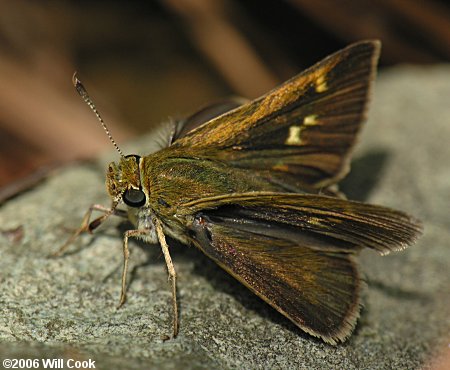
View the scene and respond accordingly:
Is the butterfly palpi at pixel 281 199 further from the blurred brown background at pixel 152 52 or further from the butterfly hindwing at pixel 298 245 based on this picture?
the blurred brown background at pixel 152 52

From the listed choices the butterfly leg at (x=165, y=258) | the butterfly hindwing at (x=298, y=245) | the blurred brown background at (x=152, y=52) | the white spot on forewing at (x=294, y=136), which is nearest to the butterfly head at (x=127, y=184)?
the butterfly leg at (x=165, y=258)

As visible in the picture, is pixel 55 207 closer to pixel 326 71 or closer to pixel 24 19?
pixel 326 71

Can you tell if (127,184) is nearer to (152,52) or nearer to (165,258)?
(165,258)

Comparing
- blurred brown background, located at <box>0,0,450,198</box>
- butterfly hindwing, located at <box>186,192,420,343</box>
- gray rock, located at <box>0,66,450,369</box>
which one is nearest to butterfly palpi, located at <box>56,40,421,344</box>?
butterfly hindwing, located at <box>186,192,420,343</box>

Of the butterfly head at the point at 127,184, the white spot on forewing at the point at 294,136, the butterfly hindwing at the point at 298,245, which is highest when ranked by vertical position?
the butterfly head at the point at 127,184

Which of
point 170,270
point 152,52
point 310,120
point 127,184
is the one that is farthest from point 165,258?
point 152,52

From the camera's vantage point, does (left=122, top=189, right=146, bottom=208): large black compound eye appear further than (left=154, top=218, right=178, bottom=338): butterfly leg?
Yes

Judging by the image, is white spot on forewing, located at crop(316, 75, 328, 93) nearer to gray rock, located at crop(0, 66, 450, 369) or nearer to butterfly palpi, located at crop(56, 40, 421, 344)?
butterfly palpi, located at crop(56, 40, 421, 344)
